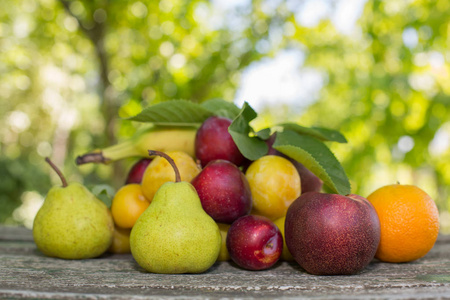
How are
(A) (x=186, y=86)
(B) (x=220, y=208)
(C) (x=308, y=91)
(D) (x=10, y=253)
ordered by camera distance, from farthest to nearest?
(C) (x=308, y=91), (A) (x=186, y=86), (D) (x=10, y=253), (B) (x=220, y=208)

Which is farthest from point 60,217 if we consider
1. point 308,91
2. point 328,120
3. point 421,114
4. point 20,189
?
point 308,91

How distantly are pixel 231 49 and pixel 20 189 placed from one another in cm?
399

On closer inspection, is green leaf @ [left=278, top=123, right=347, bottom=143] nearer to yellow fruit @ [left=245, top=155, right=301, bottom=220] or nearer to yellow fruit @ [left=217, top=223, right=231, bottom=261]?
yellow fruit @ [left=245, top=155, right=301, bottom=220]

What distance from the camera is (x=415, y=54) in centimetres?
295

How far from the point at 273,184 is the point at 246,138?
178mm

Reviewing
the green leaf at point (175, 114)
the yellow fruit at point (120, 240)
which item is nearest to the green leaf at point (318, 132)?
the green leaf at point (175, 114)

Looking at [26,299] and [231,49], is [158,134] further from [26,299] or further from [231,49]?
[231,49]

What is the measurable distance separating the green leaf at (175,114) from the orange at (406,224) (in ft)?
2.11

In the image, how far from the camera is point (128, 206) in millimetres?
Result: 1208

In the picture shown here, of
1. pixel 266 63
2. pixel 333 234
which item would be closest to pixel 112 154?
pixel 333 234

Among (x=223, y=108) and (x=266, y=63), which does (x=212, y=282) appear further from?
(x=266, y=63)

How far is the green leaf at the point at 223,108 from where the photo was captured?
1.37 m

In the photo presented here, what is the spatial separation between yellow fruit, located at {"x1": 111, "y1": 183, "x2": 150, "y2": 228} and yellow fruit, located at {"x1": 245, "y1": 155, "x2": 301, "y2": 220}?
346 mm

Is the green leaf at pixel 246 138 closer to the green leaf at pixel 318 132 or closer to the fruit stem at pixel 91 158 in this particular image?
the green leaf at pixel 318 132
